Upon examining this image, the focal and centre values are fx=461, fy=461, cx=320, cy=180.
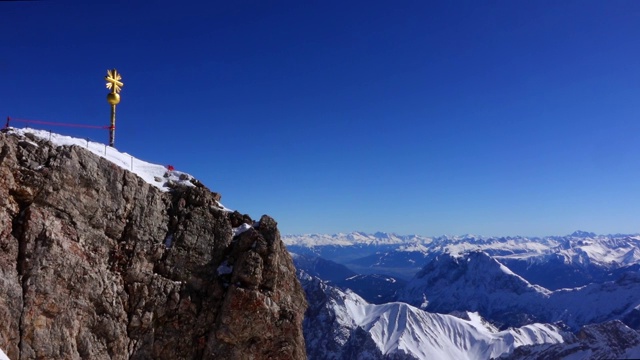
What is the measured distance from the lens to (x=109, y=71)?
149 ft

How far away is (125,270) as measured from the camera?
34.8m

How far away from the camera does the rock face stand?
3014cm

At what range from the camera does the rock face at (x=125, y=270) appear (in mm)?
30141

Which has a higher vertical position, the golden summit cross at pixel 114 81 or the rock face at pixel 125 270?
the golden summit cross at pixel 114 81

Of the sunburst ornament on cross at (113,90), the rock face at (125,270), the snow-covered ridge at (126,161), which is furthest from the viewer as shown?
the sunburst ornament on cross at (113,90)

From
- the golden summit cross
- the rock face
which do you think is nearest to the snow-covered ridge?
the rock face

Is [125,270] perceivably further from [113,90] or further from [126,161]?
[113,90]

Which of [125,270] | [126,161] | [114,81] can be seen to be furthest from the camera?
[114,81]

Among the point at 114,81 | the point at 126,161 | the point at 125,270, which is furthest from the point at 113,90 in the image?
the point at 125,270

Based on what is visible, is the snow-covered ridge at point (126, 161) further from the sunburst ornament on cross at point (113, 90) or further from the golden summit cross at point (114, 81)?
the golden summit cross at point (114, 81)

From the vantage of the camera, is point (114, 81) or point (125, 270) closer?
point (125, 270)

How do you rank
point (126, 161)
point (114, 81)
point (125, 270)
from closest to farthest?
point (125, 270) → point (126, 161) → point (114, 81)

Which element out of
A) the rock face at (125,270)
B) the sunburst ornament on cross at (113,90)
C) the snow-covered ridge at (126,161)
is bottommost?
the rock face at (125,270)

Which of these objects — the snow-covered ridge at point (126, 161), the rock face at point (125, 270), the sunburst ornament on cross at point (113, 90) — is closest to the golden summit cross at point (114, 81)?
the sunburst ornament on cross at point (113, 90)
